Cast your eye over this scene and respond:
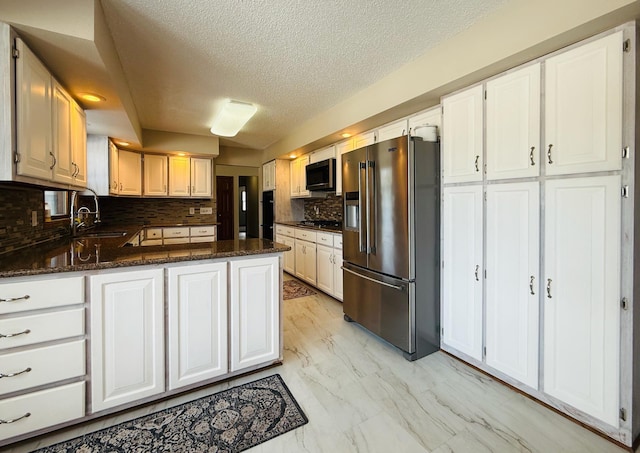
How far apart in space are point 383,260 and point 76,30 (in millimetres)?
2537

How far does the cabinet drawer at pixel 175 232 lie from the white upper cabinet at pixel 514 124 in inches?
187

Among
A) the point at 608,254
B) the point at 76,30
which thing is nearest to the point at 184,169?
the point at 76,30

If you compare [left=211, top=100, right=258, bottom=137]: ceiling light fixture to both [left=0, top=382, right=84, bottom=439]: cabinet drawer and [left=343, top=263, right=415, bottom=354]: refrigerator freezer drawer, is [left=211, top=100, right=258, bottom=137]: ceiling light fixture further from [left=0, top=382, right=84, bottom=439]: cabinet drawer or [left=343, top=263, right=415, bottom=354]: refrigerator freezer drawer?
[left=0, top=382, right=84, bottom=439]: cabinet drawer

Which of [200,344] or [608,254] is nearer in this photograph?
[608,254]

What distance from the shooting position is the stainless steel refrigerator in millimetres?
2340

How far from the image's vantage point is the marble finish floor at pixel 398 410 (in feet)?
4.94

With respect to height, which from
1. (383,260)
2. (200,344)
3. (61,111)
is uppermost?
(61,111)

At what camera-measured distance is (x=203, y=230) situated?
17.4 ft

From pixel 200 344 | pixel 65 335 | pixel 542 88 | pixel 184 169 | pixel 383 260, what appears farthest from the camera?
pixel 184 169

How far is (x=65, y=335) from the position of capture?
1520 millimetres

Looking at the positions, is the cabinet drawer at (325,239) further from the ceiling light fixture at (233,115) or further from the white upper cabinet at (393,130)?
the ceiling light fixture at (233,115)

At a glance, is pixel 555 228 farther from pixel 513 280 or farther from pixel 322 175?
pixel 322 175

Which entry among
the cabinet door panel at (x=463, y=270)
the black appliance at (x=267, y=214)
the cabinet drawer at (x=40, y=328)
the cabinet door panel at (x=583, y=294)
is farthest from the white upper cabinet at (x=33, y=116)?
the black appliance at (x=267, y=214)

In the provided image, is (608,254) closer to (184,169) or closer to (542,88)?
(542,88)
